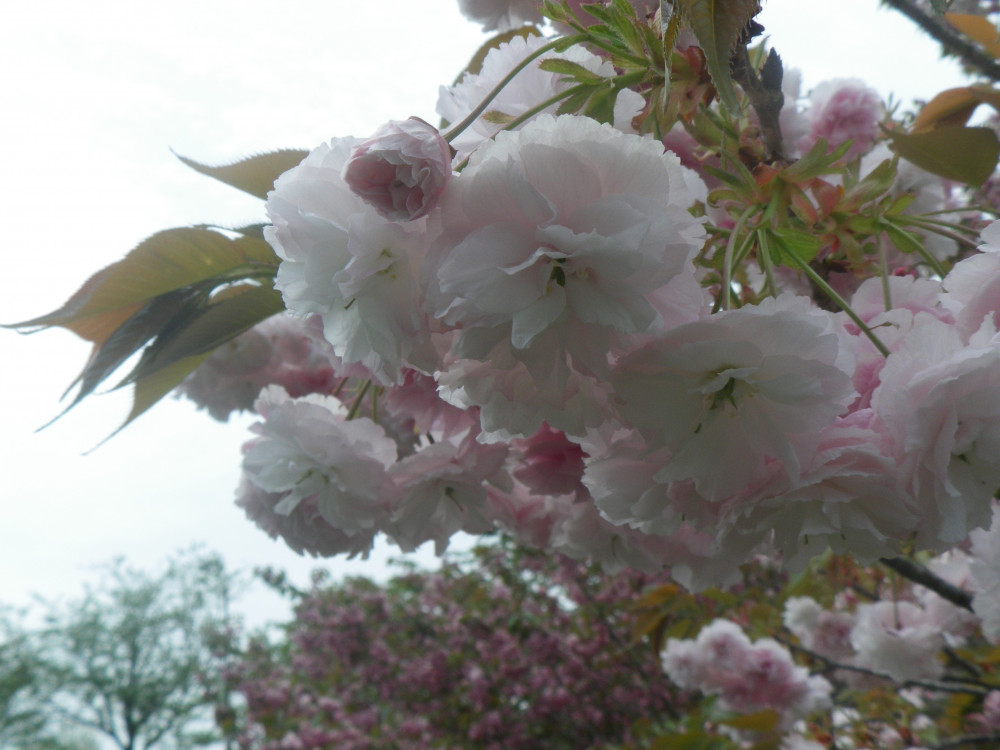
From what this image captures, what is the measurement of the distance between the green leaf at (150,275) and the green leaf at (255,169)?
Answer: 70 millimetres

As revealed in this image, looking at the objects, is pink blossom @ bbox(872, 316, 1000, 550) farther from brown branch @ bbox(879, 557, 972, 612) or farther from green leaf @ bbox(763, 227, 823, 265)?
brown branch @ bbox(879, 557, 972, 612)

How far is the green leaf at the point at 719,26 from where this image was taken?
33cm

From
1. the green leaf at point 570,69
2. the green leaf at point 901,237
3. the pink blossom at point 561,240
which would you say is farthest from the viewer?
the green leaf at point 901,237

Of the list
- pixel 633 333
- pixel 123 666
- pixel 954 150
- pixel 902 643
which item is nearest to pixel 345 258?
pixel 633 333

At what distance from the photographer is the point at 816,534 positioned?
1.49ft

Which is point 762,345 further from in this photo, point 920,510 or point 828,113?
point 828,113

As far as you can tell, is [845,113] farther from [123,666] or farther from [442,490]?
[123,666]

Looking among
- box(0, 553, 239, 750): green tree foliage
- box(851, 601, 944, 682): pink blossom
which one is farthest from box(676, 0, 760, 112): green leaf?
box(0, 553, 239, 750): green tree foliage

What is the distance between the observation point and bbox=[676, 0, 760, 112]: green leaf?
1.09 ft

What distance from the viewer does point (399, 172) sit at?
0.33 meters

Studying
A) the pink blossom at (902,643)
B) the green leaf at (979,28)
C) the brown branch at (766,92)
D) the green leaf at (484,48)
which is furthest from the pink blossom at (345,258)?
the pink blossom at (902,643)

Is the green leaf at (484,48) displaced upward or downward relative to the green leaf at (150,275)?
upward

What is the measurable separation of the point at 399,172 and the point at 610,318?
134mm

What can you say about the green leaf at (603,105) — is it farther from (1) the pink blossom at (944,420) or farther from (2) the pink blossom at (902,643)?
(2) the pink blossom at (902,643)
